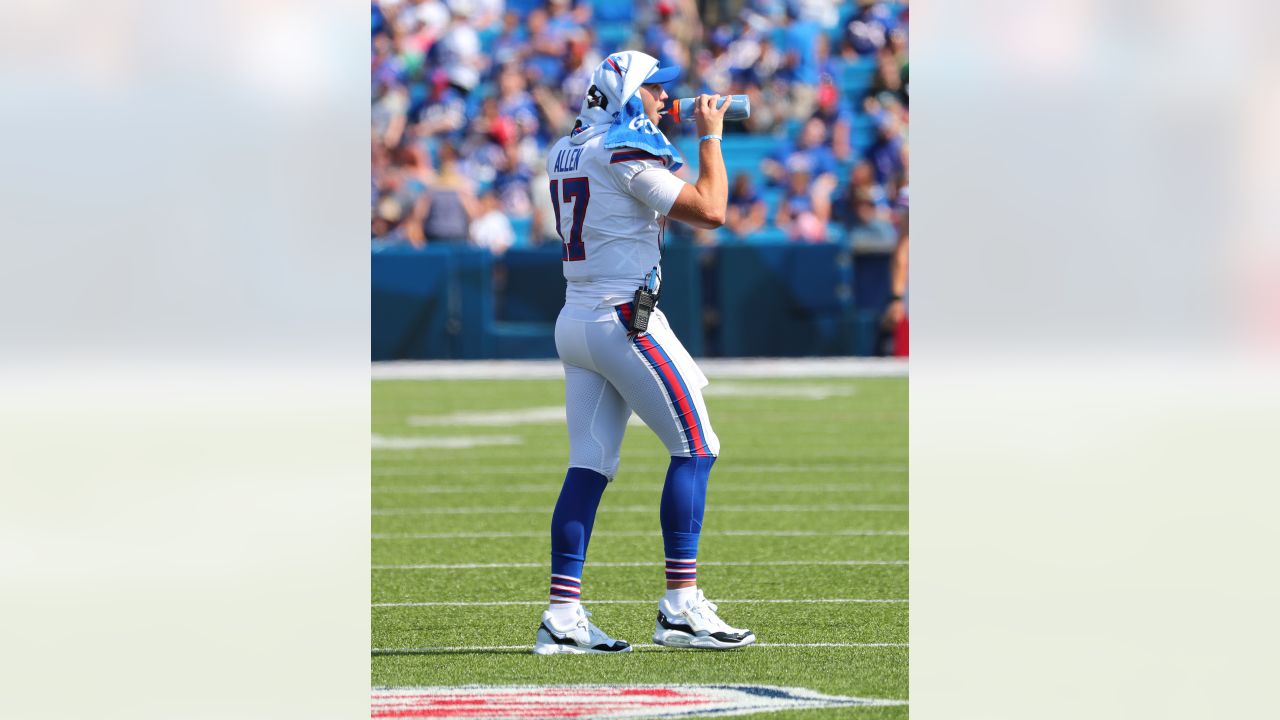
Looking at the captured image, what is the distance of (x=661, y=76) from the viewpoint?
19.9 ft

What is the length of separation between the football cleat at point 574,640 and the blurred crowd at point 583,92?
1498 centimetres

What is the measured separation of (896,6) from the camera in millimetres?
25375

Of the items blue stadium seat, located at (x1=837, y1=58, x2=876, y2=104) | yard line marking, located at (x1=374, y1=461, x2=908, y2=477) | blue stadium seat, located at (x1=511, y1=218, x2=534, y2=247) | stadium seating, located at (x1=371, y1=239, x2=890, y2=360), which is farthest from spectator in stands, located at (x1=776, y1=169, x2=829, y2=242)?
yard line marking, located at (x1=374, y1=461, x2=908, y2=477)

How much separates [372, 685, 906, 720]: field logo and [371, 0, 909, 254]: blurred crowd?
51.4 feet

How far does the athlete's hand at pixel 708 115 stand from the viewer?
591 centimetres

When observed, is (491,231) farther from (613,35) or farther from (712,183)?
(712,183)

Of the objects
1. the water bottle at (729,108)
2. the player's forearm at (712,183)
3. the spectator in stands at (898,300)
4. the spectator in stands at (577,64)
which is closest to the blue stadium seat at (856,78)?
the spectator in stands at (577,64)

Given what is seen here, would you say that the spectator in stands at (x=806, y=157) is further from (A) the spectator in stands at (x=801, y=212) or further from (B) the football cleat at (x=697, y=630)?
(B) the football cleat at (x=697, y=630)

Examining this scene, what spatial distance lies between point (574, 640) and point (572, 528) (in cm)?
33

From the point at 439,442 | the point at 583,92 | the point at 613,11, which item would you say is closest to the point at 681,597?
the point at 439,442

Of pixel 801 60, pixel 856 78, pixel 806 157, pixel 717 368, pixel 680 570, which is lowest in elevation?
pixel 680 570
